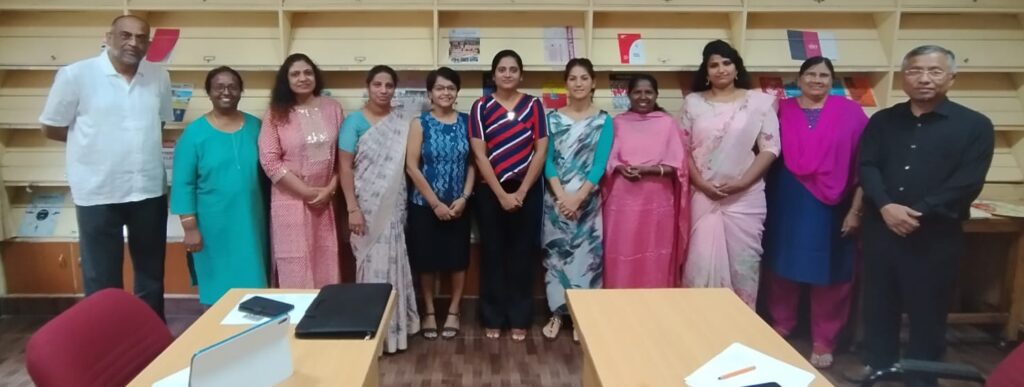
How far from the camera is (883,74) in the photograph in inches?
140

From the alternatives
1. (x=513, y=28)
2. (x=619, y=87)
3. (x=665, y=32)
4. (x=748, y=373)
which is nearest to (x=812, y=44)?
(x=665, y=32)

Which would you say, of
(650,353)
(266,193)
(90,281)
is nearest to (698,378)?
(650,353)

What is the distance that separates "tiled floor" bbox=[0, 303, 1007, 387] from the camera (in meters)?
3.00

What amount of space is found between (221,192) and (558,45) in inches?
71.9

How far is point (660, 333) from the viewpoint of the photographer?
1810 millimetres

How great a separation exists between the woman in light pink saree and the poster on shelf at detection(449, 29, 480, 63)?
113 cm

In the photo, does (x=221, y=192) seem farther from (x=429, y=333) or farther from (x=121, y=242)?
(x=429, y=333)

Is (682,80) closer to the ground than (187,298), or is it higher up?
higher up

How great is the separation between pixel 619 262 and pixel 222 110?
6.37 ft

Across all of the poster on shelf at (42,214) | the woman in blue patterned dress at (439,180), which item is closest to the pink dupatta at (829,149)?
the woman in blue patterned dress at (439,180)

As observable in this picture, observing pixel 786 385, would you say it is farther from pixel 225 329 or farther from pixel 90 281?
pixel 90 281

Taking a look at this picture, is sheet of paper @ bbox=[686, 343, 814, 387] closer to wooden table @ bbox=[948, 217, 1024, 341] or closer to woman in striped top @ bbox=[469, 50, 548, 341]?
woman in striped top @ bbox=[469, 50, 548, 341]

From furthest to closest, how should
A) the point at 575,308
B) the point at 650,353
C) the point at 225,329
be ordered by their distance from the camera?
the point at 575,308 < the point at 225,329 < the point at 650,353

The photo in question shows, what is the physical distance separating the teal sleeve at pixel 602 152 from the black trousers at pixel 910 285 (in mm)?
1132
